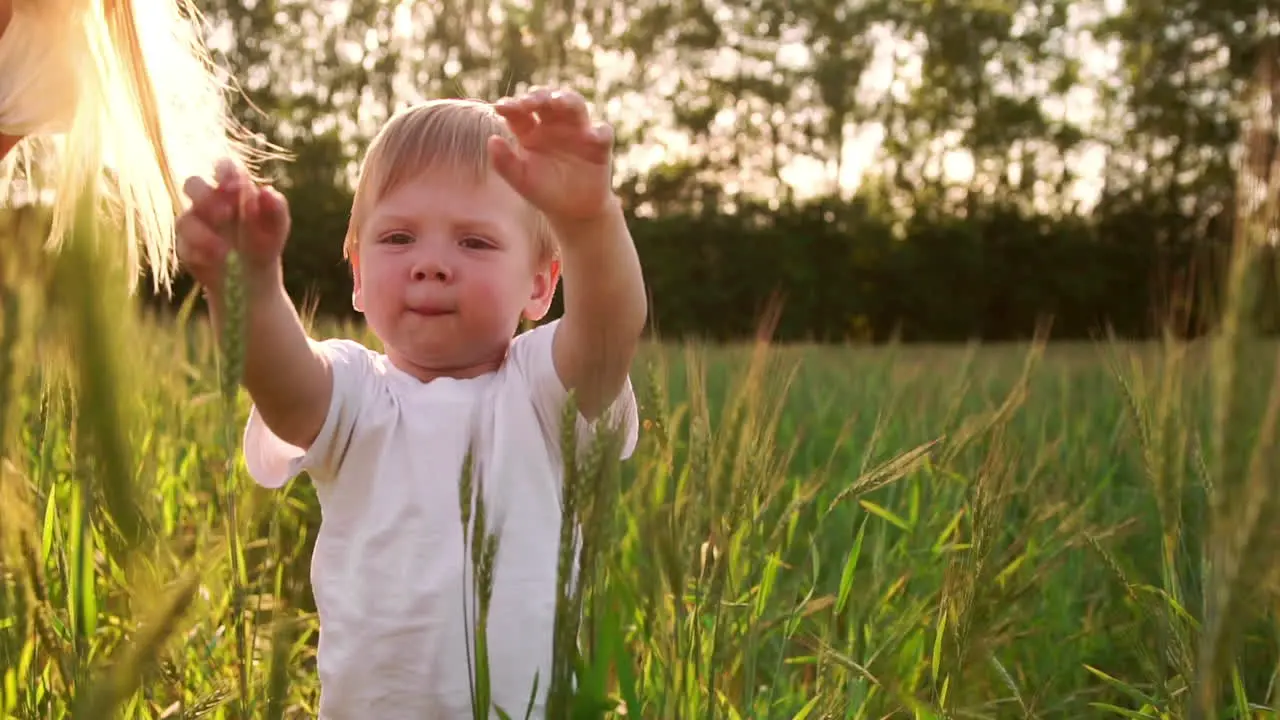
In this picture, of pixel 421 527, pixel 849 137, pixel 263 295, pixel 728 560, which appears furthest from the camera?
pixel 849 137

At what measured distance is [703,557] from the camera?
2.63ft

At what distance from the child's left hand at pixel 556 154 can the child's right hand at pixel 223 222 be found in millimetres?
294

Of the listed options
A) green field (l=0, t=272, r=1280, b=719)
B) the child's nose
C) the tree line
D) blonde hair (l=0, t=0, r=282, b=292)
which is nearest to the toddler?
the child's nose

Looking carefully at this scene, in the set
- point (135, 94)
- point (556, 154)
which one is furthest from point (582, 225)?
point (135, 94)

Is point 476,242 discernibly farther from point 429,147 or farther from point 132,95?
point 132,95

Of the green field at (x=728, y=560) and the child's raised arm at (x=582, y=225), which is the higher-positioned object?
the child's raised arm at (x=582, y=225)

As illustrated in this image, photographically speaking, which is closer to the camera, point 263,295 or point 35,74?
point 263,295

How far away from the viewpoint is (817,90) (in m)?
26.0

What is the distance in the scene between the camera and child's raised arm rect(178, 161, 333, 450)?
2.65 feet

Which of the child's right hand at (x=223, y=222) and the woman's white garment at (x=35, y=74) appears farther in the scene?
the woman's white garment at (x=35, y=74)

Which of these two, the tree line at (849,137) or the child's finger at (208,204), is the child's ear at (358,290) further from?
the tree line at (849,137)

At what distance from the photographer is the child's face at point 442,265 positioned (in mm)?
1322

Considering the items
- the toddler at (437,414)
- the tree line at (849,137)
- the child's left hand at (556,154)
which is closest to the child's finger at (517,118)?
the child's left hand at (556,154)

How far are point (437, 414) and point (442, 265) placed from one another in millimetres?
168
